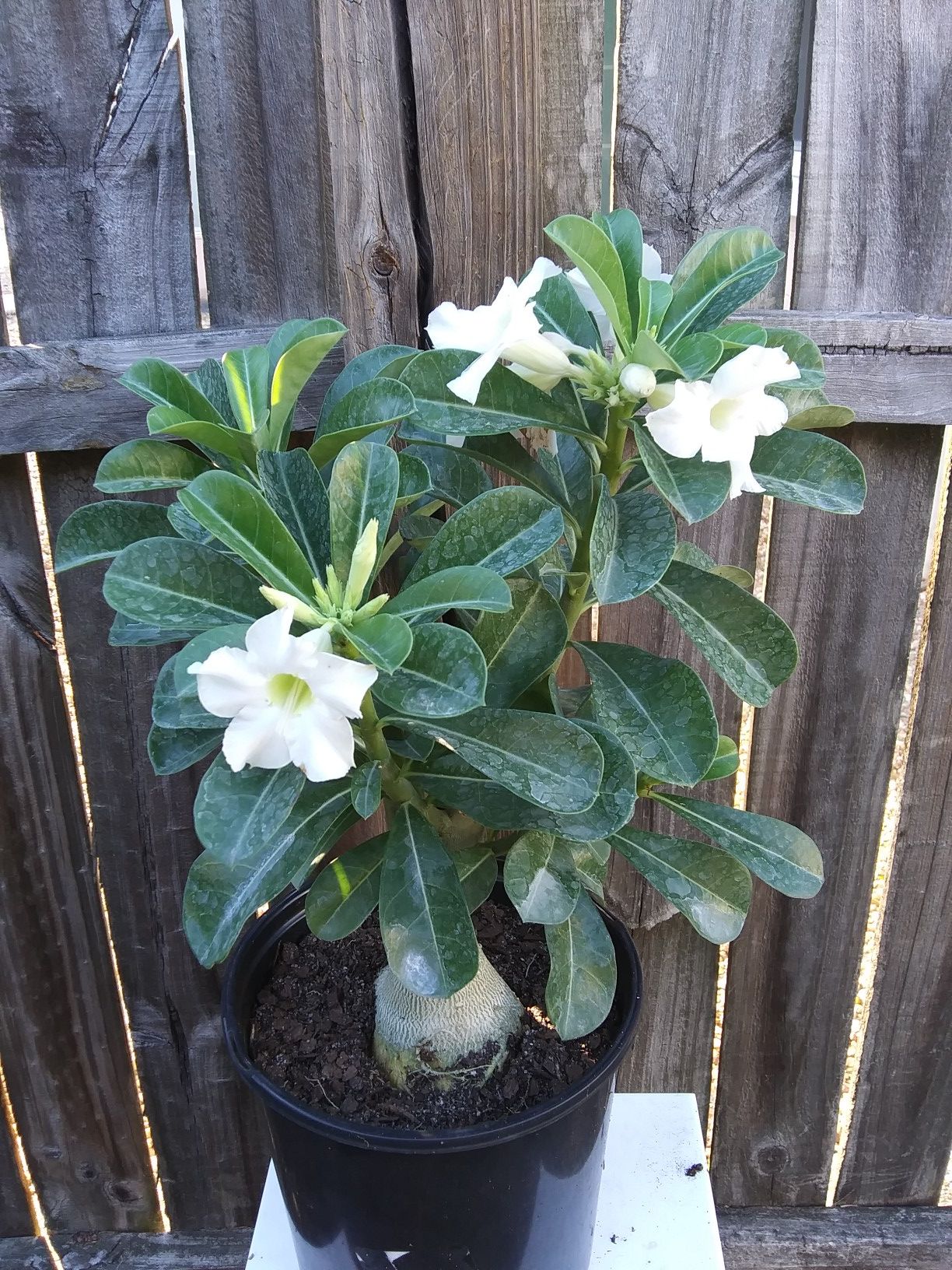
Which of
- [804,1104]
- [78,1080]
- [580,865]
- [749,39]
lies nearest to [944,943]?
[804,1104]

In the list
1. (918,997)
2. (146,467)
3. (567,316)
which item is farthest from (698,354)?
(918,997)

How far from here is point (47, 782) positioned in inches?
48.0

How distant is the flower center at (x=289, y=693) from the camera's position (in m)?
0.52

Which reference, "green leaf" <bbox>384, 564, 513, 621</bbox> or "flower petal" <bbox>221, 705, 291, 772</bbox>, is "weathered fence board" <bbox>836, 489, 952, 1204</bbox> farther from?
"flower petal" <bbox>221, 705, 291, 772</bbox>

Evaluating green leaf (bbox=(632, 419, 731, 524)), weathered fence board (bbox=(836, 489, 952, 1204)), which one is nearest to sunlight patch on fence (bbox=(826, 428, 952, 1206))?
weathered fence board (bbox=(836, 489, 952, 1204))

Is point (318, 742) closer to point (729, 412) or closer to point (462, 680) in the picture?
point (462, 680)

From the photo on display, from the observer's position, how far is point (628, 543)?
0.69m

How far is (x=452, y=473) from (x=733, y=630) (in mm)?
298

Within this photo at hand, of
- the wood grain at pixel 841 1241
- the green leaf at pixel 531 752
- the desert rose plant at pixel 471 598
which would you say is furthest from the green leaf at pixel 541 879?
the wood grain at pixel 841 1241

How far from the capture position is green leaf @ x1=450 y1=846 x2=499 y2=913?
2.80 feet

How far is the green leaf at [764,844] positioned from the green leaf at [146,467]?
0.53 meters

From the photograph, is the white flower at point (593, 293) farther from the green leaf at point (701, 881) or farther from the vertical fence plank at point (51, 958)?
the vertical fence plank at point (51, 958)

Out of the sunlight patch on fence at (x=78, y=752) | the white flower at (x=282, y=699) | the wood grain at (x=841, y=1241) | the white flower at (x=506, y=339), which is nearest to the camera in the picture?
the white flower at (x=282, y=699)

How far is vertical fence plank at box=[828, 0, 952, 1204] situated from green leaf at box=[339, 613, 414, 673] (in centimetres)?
76
